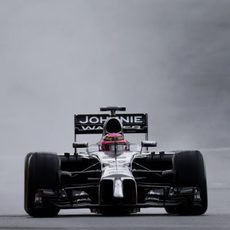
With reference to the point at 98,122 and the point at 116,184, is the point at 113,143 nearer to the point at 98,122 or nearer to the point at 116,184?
the point at 98,122

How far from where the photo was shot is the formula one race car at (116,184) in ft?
77.5

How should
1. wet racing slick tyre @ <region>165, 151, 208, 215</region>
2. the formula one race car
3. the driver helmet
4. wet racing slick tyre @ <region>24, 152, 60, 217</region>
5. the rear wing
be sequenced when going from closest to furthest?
1. the formula one race car
2. wet racing slick tyre @ <region>24, 152, 60, 217</region>
3. wet racing slick tyre @ <region>165, 151, 208, 215</region>
4. the driver helmet
5. the rear wing

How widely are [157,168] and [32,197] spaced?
12.4ft

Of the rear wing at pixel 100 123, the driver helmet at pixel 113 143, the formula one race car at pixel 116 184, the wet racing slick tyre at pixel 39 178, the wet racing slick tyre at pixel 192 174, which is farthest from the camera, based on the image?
the rear wing at pixel 100 123

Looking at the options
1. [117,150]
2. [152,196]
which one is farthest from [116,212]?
[117,150]

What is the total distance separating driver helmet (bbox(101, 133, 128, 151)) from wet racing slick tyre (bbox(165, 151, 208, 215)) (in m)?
2.67

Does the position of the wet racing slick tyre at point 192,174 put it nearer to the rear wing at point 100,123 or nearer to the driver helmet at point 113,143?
the driver helmet at point 113,143

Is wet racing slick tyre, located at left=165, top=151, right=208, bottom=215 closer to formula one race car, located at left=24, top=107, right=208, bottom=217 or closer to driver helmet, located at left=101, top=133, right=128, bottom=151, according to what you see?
formula one race car, located at left=24, top=107, right=208, bottom=217

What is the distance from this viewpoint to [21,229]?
58.0 feet

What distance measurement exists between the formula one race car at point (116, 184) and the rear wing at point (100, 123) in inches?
145

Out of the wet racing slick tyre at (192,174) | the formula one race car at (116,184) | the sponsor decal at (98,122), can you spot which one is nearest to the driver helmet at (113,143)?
the formula one race car at (116,184)

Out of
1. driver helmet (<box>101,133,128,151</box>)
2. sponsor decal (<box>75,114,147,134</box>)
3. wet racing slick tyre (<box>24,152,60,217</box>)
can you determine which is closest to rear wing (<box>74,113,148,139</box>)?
sponsor decal (<box>75,114,147,134</box>)

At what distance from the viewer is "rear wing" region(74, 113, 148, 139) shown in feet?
97.5

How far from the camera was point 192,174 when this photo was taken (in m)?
24.3
